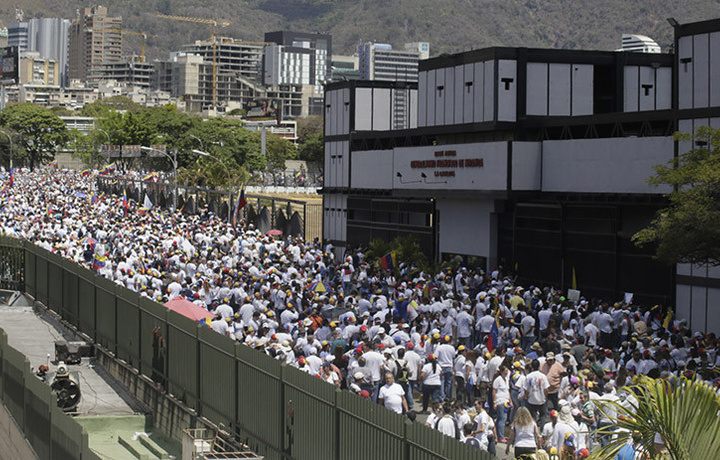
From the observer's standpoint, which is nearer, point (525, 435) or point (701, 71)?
point (525, 435)

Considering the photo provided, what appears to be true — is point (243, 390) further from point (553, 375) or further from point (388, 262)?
point (388, 262)

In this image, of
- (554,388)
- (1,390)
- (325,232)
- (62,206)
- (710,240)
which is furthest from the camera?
(62,206)

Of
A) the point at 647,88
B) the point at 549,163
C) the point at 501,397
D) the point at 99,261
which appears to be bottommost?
the point at 501,397

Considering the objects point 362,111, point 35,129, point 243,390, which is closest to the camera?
point 243,390

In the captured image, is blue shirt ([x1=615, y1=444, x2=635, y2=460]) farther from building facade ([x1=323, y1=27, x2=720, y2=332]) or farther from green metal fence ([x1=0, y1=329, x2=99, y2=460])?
building facade ([x1=323, y1=27, x2=720, y2=332])

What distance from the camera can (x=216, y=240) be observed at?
36344mm

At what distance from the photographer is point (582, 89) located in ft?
113

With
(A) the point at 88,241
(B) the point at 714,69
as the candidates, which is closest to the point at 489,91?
(B) the point at 714,69

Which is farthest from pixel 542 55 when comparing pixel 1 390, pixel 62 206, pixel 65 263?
pixel 62 206

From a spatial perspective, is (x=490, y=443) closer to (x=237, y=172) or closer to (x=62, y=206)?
(x=62, y=206)

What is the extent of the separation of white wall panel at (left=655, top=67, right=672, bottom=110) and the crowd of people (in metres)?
8.98

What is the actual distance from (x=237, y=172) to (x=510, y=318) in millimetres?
63073

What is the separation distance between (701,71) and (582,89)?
859 centimetres

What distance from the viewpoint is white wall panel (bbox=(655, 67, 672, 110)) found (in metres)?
36.5
